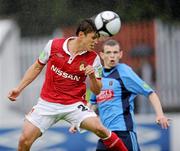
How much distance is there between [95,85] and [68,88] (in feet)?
1.33

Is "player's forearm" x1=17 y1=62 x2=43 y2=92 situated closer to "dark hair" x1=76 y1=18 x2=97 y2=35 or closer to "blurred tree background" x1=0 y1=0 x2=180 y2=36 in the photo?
"dark hair" x1=76 y1=18 x2=97 y2=35

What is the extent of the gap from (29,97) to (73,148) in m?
3.19

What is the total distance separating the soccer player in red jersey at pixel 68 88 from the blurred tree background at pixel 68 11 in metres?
2.85

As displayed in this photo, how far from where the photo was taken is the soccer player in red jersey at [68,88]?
8938 mm

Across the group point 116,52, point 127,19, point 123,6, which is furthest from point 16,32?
point 116,52

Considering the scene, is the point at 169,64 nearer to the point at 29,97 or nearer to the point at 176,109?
the point at 176,109

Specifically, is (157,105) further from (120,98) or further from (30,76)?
(30,76)

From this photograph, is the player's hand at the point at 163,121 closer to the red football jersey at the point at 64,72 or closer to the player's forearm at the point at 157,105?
the player's forearm at the point at 157,105

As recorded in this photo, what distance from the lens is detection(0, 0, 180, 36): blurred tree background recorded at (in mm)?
12297

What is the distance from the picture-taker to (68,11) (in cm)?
1290

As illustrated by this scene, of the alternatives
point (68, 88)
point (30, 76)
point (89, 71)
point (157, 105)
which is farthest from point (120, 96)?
point (30, 76)

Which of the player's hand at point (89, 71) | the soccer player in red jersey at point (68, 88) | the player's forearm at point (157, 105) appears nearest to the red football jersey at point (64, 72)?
the soccer player in red jersey at point (68, 88)

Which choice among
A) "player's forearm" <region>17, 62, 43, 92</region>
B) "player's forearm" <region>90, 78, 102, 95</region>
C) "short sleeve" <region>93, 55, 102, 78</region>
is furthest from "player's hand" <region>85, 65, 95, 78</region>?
"player's forearm" <region>17, 62, 43, 92</region>

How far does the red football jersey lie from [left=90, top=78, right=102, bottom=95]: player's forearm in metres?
0.14
